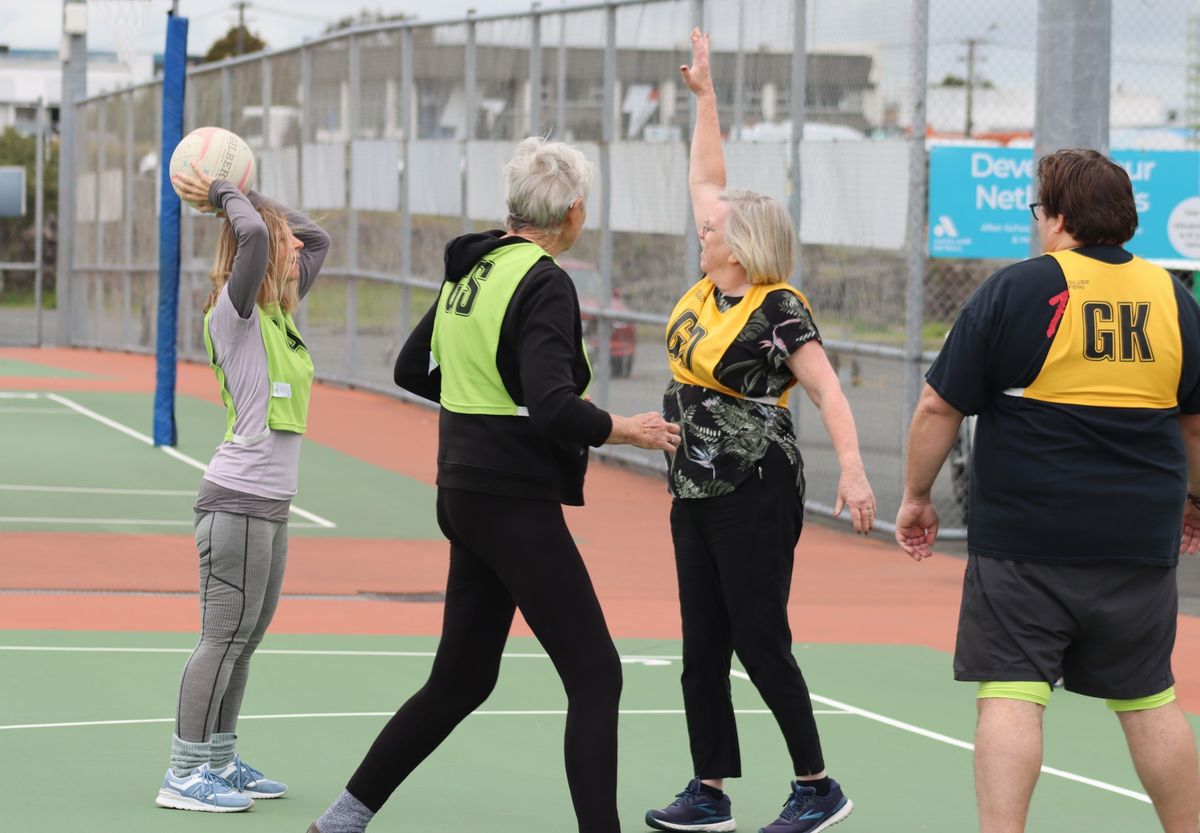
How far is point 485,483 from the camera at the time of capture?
5.17m

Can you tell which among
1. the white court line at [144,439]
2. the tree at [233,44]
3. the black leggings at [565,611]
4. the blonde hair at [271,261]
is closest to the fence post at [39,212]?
the white court line at [144,439]

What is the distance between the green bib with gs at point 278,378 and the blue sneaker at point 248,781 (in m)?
1.04

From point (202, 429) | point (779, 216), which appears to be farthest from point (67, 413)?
point (779, 216)

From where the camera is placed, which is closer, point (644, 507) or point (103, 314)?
point (644, 507)

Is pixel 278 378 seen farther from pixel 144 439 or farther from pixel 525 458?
pixel 144 439

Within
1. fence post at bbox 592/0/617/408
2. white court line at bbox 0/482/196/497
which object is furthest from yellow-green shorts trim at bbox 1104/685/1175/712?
fence post at bbox 592/0/617/408

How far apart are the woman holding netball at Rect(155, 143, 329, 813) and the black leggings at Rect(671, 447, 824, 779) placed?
126cm

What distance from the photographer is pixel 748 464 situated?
5742 millimetres

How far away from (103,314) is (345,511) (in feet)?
70.8

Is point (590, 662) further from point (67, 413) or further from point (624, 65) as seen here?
point (67, 413)

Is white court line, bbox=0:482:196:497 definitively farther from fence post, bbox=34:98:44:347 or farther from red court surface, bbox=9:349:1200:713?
fence post, bbox=34:98:44:347

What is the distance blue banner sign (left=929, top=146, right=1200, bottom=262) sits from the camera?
13.4m

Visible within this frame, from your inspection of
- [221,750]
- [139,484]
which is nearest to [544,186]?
[221,750]

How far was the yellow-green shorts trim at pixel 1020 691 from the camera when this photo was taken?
4941 mm
